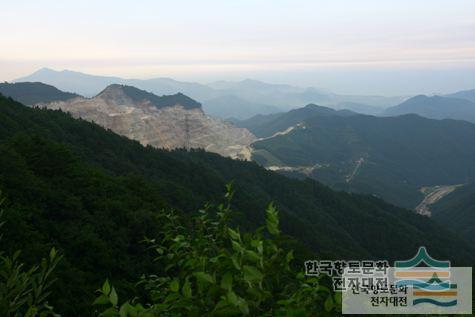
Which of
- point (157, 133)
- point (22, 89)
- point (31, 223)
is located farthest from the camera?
point (22, 89)

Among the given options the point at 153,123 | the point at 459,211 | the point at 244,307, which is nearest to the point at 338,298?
the point at 244,307

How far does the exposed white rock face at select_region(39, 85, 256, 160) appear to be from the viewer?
147 m

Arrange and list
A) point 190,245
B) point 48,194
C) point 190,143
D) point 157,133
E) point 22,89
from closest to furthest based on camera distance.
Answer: point 190,245 < point 48,194 < point 157,133 < point 190,143 < point 22,89

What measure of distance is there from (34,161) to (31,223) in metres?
10.2

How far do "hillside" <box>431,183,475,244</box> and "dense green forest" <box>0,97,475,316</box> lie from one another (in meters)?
42.8

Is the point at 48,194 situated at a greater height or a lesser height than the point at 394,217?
greater

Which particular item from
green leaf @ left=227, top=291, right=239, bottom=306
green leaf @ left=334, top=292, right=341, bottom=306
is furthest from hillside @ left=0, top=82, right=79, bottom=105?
green leaf @ left=227, top=291, right=239, bottom=306

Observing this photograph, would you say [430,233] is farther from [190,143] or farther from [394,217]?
[190,143]

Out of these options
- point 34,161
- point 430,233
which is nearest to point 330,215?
point 430,233

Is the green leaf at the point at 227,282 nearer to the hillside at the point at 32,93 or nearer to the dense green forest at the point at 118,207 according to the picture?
the dense green forest at the point at 118,207

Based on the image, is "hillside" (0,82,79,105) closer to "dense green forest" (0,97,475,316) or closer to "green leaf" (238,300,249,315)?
"dense green forest" (0,97,475,316)

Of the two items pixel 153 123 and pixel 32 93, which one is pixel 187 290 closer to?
pixel 153 123

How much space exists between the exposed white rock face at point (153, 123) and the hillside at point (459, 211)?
82880 millimetres

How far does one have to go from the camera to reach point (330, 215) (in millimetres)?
97750
